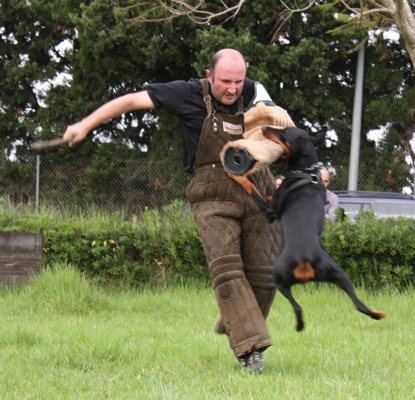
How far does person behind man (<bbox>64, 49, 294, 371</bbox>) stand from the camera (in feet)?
14.7

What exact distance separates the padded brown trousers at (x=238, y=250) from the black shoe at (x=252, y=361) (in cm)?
6

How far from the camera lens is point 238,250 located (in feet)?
15.1

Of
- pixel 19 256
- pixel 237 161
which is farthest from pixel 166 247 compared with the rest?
pixel 237 161

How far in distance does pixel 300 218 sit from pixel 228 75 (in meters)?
1.07

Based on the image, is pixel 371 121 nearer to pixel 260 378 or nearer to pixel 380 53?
pixel 380 53

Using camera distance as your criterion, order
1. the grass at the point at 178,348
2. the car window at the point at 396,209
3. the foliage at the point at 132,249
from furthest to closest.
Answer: the car window at the point at 396,209
the foliage at the point at 132,249
the grass at the point at 178,348

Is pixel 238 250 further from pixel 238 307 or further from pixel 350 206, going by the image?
pixel 350 206

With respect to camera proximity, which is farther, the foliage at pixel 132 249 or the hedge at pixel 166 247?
the foliage at pixel 132 249

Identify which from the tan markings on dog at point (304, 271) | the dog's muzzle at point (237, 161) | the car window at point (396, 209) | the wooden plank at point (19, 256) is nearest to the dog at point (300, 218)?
the tan markings on dog at point (304, 271)

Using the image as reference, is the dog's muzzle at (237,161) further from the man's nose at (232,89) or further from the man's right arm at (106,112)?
the man's right arm at (106,112)

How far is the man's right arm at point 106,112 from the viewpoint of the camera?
4191 millimetres

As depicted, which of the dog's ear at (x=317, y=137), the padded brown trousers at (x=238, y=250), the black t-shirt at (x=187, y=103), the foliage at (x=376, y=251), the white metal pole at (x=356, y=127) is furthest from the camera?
the white metal pole at (x=356, y=127)

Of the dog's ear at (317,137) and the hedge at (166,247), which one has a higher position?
the dog's ear at (317,137)

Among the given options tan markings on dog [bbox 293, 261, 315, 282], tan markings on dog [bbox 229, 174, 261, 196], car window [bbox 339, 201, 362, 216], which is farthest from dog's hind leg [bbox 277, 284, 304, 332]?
car window [bbox 339, 201, 362, 216]
